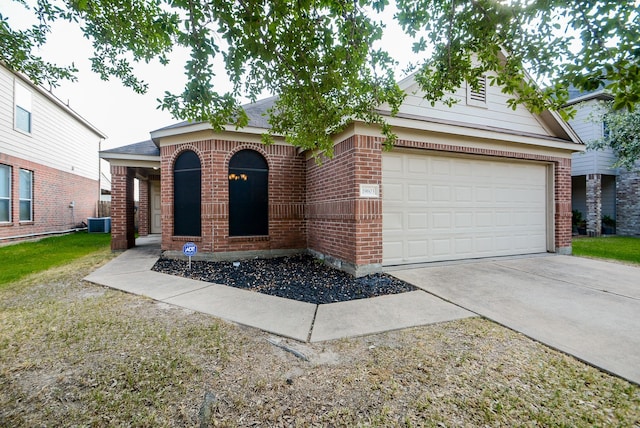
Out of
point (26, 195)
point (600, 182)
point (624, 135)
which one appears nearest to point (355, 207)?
point (624, 135)

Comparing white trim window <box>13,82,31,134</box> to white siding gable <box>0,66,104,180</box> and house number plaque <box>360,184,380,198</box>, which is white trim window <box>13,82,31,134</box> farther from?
house number plaque <box>360,184,380,198</box>

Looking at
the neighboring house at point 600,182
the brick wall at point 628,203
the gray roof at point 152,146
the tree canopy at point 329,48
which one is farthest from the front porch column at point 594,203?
the gray roof at point 152,146

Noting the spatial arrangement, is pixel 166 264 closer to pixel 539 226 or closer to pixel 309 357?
pixel 309 357

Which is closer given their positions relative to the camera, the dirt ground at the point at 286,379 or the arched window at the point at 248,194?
the dirt ground at the point at 286,379

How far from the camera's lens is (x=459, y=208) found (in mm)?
6121

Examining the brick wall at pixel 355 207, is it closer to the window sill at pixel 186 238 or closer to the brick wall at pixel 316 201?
the brick wall at pixel 316 201

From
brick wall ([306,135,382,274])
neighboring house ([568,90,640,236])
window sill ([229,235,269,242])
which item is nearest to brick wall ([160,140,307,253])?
window sill ([229,235,269,242])

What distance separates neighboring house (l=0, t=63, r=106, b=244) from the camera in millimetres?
9273

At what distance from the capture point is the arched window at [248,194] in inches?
275

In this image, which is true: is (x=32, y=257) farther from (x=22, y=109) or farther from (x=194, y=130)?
(x=22, y=109)

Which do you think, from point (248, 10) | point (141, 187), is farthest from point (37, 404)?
point (141, 187)

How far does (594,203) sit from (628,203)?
1577 mm

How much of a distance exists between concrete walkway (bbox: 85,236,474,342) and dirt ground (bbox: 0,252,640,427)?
0.20 m

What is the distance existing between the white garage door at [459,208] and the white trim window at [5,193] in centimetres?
1220
